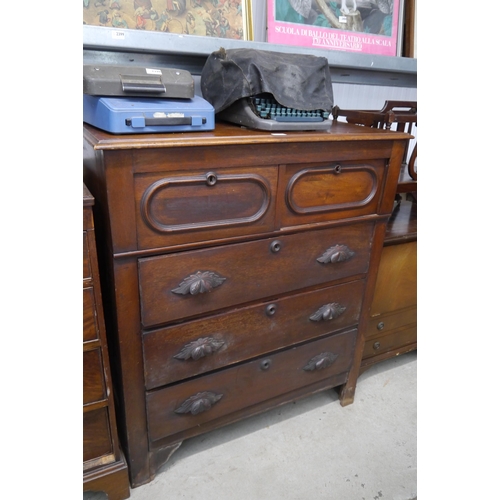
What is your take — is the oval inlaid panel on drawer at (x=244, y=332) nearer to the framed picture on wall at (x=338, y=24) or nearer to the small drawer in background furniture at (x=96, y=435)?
the small drawer in background furniture at (x=96, y=435)

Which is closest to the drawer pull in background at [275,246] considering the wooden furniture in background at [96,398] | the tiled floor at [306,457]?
the wooden furniture in background at [96,398]

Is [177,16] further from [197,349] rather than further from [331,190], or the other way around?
[197,349]

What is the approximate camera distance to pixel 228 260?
1.14 metres

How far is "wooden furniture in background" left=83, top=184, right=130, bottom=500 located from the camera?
95cm

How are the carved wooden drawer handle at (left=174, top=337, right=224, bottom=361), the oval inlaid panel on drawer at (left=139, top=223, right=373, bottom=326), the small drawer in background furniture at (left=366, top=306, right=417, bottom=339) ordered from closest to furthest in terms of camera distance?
the oval inlaid panel on drawer at (left=139, top=223, right=373, bottom=326) < the carved wooden drawer handle at (left=174, top=337, right=224, bottom=361) < the small drawer in background furniture at (left=366, top=306, right=417, bottom=339)

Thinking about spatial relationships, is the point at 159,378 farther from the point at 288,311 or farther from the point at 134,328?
the point at 288,311

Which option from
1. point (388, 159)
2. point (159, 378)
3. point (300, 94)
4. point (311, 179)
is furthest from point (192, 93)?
point (159, 378)

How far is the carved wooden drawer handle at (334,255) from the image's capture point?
1.32 m

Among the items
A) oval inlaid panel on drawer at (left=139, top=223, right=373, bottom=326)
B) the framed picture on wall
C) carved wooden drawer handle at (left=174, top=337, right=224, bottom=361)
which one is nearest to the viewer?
oval inlaid panel on drawer at (left=139, top=223, right=373, bottom=326)

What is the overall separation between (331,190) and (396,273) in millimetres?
631

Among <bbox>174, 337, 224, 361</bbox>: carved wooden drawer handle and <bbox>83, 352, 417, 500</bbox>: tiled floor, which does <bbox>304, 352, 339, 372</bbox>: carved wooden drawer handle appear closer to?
<bbox>83, 352, 417, 500</bbox>: tiled floor

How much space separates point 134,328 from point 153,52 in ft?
3.09

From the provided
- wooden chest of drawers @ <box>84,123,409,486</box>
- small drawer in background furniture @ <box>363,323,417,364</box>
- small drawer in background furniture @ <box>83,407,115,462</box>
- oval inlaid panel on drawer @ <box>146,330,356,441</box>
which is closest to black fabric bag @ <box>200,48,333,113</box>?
wooden chest of drawers @ <box>84,123,409,486</box>

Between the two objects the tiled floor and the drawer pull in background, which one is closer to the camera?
the drawer pull in background
